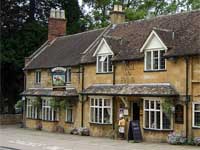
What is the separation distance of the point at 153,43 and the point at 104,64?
5.23 m

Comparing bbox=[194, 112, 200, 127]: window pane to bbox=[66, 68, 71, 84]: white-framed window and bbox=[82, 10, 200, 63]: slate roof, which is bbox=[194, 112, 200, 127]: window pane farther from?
bbox=[66, 68, 71, 84]: white-framed window

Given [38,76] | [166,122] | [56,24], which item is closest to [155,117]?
[166,122]

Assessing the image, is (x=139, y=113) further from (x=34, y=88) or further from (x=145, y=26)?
(x=34, y=88)

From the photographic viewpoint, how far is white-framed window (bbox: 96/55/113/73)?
3356 cm

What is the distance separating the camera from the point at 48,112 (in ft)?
133

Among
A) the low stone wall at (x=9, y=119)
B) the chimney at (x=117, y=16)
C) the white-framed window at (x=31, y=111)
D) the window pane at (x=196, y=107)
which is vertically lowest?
the low stone wall at (x=9, y=119)

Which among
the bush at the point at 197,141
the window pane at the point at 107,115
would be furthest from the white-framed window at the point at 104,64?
the bush at the point at 197,141

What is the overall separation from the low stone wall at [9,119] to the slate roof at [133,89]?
59.7 feet

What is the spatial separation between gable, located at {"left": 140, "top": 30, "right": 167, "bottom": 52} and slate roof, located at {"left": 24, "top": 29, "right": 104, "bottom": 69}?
25.7 ft

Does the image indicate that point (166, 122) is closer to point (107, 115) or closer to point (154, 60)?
point (154, 60)

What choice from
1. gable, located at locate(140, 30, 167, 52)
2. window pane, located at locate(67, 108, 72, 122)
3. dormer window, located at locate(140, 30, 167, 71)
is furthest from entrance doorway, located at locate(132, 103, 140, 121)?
window pane, located at locate(67, 108, 72, 122)

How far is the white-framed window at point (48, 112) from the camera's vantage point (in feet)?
129

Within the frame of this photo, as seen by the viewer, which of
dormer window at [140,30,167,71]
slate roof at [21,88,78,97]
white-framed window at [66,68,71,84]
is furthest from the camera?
white-framed window at [66,68,71,84]

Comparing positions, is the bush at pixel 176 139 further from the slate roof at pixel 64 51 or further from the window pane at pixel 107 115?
Answer: the slate roof at pixel 64 51
